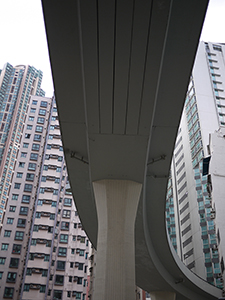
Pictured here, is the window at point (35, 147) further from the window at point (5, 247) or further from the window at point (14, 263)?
the window at point (14, 263)

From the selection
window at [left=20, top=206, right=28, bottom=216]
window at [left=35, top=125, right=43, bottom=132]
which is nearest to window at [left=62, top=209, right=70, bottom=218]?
window at [left=20, top=206, right=28, bottom=216]

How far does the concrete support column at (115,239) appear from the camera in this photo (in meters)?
10.0


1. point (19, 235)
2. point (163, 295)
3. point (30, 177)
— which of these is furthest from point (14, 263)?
point (163, 295)

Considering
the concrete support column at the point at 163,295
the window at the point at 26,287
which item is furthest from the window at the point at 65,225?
the concrete support column at the point at 163,295

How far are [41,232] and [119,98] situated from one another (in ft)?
115

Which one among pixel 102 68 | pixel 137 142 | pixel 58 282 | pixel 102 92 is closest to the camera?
pixel 102 68

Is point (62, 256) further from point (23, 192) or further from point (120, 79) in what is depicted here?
point (120, 79)

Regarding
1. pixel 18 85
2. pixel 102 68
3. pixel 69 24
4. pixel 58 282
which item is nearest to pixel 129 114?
pixel 102 68

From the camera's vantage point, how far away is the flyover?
22.1 feet

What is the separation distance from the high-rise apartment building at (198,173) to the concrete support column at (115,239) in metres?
35.3

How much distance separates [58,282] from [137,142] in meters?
34.3

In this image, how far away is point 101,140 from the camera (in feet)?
31.8

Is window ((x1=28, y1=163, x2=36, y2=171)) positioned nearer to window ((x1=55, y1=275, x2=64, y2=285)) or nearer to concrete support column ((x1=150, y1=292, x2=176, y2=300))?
window ((x1=55, y1=275, x2=64, y2=285))

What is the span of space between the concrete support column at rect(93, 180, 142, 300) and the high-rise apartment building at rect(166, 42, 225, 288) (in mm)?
35252
